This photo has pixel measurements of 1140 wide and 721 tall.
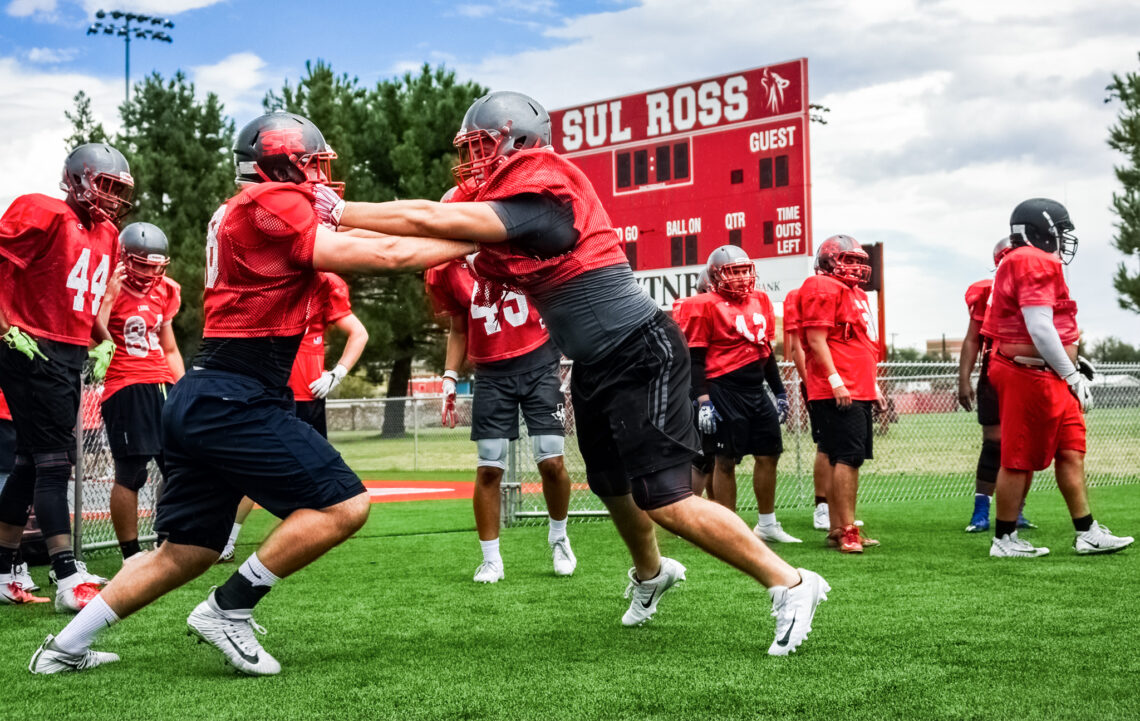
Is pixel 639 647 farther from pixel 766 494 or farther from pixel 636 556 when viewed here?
pixel 766 494

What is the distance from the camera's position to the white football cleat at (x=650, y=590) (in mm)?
4500

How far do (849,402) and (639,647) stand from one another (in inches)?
130

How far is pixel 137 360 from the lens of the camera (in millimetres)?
6527

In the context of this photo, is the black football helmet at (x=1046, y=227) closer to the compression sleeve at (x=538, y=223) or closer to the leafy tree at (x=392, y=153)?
the compression sleeve at (x=538, y=223)

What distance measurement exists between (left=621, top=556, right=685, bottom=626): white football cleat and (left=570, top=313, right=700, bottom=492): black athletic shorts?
0.63 metres

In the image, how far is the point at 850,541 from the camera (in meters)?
6.92

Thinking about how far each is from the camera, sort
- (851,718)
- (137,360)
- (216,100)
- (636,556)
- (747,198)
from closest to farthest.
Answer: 1. (851,718)
2. (636,556)
3. (137,360)
4. (747,198)
5. (216,100)

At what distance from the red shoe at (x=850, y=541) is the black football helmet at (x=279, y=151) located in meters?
4.24

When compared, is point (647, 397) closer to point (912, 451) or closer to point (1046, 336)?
point (1046, 336)

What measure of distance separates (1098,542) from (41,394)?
5.54 meters

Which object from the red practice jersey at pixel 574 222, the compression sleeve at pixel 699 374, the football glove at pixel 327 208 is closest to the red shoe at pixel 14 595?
the football glove at pixel 327 208

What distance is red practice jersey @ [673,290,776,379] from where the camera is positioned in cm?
769

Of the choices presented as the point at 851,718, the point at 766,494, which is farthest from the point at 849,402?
the point at 851,718

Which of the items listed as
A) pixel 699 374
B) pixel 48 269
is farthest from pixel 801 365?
pixel 48 269
